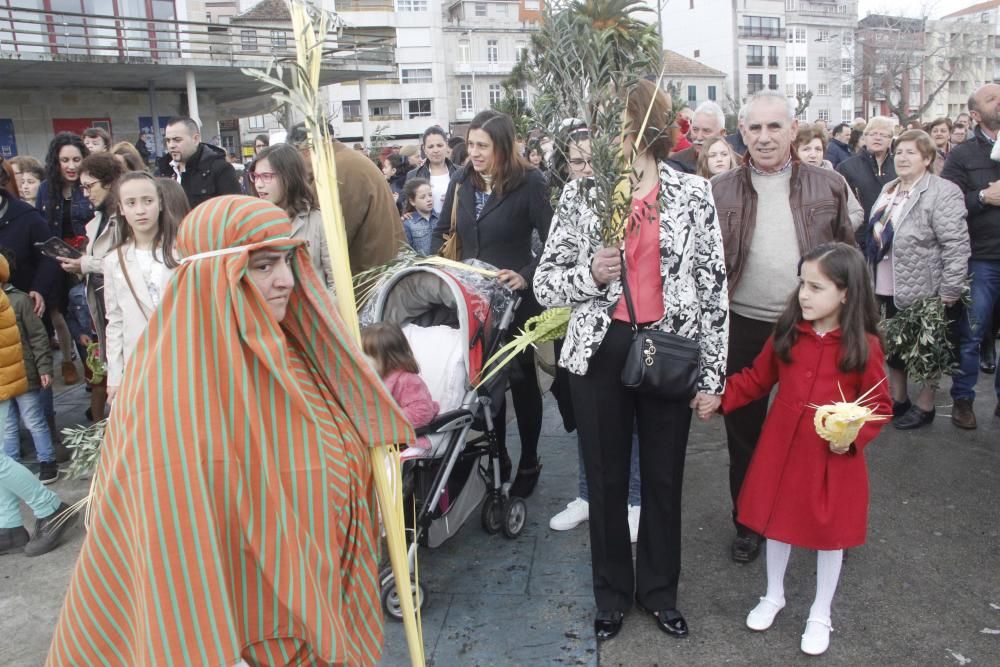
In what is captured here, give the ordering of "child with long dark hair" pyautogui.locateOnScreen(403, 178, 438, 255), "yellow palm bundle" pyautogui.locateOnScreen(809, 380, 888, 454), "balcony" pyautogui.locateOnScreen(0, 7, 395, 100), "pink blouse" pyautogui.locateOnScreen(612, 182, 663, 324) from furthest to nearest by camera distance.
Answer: "balcony" pyautogui.locateOnScreen(0, 7, 395, 100), "child with long dark hair" pyautogui.locateOnScreen(403, 178, 438, 255), "pink blouse" pyautogui.locateOnScreen(612, 182, 663, 324), "yellow palm bundle" pyautogui.locateOnScreen(809, 380, 888, 454)

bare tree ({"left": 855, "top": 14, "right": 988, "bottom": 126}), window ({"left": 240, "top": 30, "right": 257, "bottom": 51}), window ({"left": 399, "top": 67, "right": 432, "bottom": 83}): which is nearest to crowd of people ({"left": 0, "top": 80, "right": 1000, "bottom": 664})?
window ({"left": 240, "top": 30, "right": 257, "bottom": 51})

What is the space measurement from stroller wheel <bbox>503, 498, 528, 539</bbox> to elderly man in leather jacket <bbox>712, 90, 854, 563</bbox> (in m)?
1.12

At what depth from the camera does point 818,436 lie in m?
3.23

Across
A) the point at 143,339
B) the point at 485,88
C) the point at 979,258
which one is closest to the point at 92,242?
the point at 143,339

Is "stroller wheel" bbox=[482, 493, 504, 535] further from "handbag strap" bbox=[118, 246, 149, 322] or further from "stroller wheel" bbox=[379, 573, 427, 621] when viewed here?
"handbag strap" bbox=[118, 246, 149, 322]

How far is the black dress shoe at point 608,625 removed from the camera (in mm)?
3318

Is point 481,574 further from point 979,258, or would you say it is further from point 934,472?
point 979,258

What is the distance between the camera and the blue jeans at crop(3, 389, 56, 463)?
525 cm

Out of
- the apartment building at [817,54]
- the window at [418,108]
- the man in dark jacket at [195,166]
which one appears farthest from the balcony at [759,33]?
the man in dark jacket at [195,166]

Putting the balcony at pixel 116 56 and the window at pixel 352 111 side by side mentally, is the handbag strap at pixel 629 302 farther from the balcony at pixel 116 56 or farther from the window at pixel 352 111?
the window at pixel 352 111

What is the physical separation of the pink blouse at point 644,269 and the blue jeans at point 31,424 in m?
4.17

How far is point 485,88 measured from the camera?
193 ft

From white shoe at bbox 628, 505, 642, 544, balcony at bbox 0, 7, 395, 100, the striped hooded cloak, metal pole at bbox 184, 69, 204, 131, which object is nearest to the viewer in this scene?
the striped hooded cloak

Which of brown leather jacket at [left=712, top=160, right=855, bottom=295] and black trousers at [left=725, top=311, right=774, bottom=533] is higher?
brown leather jacket at [left=712, top=160, right=855, bottom=295]
